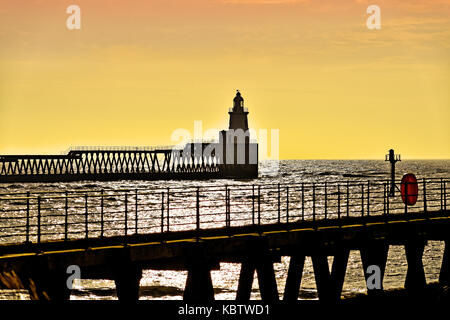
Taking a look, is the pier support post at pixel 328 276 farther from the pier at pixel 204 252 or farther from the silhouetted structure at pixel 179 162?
the silhouetted structure at pixel 179 162

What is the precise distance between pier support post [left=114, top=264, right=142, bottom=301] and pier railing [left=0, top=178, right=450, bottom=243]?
44.6 inches

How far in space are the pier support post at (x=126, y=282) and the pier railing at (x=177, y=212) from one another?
1134 millimetres

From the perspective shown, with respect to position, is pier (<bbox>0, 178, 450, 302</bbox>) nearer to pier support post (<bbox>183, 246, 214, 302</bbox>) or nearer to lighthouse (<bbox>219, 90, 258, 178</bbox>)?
pier support post (<bbox>183, 246, 214, 302</bbox>)

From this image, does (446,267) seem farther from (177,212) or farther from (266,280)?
(177,212)

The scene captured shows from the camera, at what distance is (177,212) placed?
75.0 m

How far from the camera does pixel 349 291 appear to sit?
35031mm

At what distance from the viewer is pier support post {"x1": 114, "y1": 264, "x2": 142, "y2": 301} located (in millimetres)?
13508

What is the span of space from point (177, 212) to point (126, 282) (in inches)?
2425

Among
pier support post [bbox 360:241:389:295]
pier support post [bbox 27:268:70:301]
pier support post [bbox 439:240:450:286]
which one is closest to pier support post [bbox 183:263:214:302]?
pier support post [bbox 27:268:70:301]

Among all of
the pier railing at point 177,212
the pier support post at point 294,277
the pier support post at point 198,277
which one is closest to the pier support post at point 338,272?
the pier support post at point 294,277

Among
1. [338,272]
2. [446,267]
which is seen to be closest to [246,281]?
[338,272]
